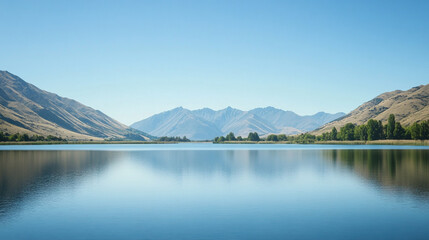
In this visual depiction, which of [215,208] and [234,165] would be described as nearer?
[215,208]

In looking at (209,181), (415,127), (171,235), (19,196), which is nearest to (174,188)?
(209,181)

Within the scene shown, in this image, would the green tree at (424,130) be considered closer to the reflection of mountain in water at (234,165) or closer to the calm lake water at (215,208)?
the reflection of mountain in water at (234,165)

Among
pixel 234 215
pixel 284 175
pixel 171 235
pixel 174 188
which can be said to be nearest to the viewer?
pixel 171 235

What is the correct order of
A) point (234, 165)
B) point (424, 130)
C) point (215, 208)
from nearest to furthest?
point (215, 208), point (234, 165), point (424, 130)

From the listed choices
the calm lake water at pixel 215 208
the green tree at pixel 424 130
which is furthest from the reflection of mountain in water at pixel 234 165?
the green tree at pixel 424 130

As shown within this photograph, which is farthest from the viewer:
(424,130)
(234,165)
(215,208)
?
(424,130)

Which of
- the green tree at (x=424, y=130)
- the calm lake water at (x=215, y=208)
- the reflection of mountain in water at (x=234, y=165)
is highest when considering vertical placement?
the green tree at (x=424, y=130)

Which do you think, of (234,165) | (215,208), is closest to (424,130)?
(234,165)

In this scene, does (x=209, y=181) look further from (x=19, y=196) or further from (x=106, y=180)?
(x=19, y=196)

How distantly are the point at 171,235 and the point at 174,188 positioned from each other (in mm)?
22685

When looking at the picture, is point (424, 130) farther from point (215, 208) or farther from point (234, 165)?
point (215, 208)

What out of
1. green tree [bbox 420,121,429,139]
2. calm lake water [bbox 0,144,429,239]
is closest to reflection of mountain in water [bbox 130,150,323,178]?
calm lake water [bbox 0,144,429,239]

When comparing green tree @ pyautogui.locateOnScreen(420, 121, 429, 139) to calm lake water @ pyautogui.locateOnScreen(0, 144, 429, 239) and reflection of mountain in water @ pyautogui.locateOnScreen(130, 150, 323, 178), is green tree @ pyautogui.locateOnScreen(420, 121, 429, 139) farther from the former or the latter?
calm lake water @ pyautogui.locateOnScreen(0, 144, 429, 239)

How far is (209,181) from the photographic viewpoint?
54875 mm
